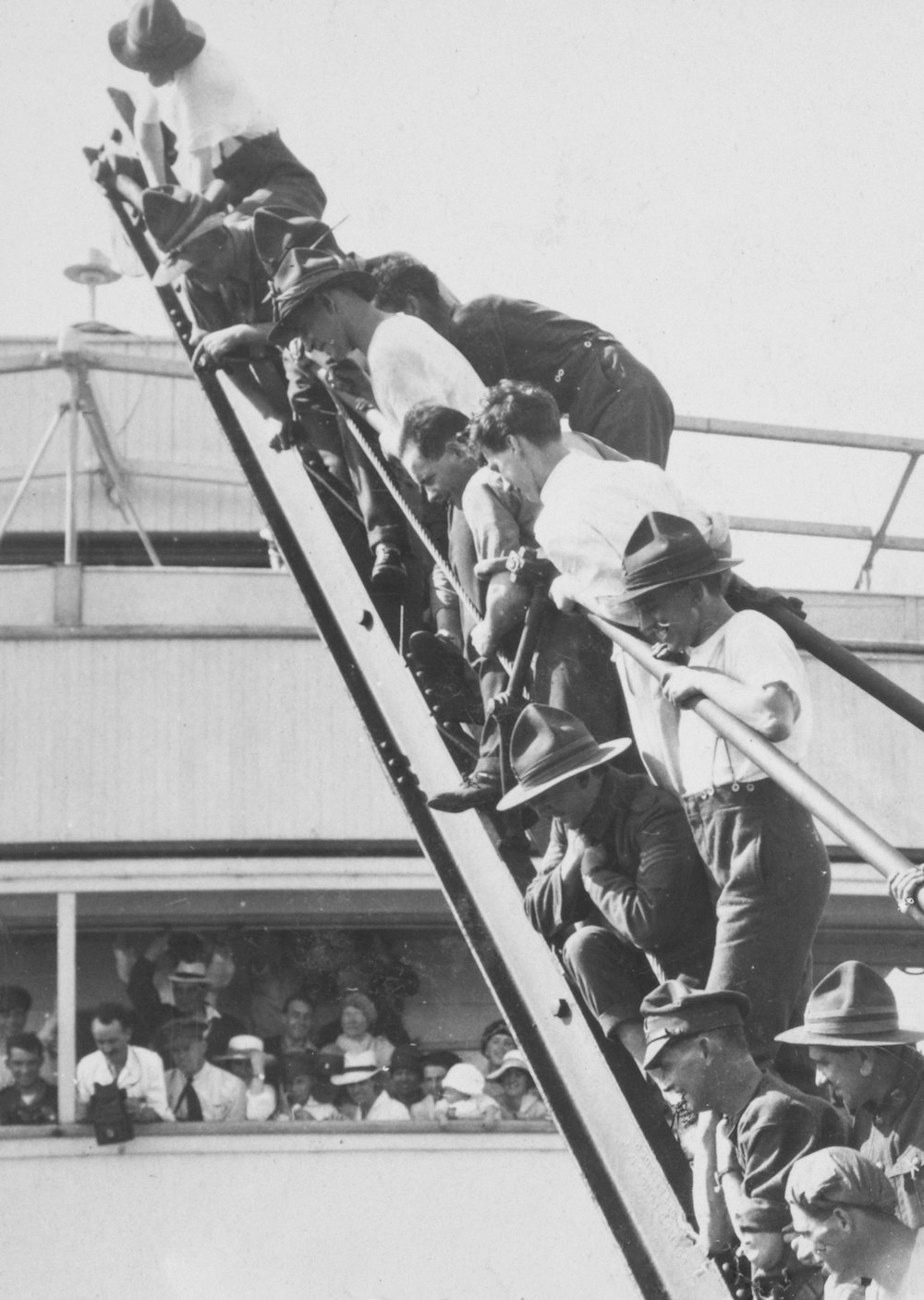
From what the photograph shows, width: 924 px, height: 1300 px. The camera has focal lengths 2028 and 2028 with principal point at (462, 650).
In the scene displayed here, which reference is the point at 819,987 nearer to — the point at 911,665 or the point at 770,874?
the point at 770,874

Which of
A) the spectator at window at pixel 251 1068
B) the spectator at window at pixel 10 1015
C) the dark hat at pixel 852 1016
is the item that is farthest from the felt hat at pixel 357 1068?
the dark hat at pixel 852 1016

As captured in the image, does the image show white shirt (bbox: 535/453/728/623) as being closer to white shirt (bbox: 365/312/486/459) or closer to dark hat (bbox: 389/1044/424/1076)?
white shirt (bbox: 365/312/486/459)

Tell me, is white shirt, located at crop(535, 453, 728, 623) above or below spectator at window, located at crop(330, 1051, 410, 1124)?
above

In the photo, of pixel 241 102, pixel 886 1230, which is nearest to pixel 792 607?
pixel 886 1230

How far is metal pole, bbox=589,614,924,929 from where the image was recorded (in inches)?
133

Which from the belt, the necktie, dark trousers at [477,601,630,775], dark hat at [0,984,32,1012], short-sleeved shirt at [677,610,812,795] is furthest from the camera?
dark hat at [0,984,32,1012]

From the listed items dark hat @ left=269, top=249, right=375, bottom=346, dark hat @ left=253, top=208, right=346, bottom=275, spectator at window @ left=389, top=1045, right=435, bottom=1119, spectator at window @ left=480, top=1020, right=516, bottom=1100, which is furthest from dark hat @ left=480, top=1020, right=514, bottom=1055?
dark hat @ left=269, top=249, right=375, bottom=346

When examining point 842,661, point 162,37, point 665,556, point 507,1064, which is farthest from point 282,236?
point 507,1064

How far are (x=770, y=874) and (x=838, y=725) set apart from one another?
10.3 m

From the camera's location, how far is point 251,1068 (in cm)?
1173

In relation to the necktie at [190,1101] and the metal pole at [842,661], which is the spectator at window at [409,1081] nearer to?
the necktie at [190,1101]

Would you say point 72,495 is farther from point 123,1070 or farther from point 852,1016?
point 852,1016

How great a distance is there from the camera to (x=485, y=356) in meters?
6.52

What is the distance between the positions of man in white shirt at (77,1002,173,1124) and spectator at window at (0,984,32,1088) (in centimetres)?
48
